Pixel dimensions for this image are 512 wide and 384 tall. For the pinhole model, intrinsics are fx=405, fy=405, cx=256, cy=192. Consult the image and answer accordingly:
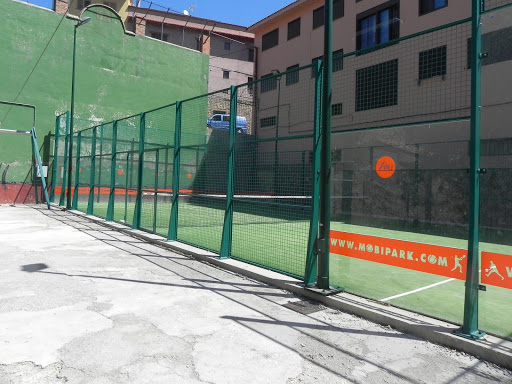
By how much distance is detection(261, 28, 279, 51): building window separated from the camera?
28795 millimetres

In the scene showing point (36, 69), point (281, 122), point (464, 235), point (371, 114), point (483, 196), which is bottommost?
point (464, 235)

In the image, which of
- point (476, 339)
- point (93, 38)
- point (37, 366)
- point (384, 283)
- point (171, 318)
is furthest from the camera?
point (93, 38)

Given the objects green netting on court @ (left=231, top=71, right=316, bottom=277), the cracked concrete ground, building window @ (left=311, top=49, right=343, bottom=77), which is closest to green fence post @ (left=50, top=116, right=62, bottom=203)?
green netting on court @ (left=231, top=71, right=316, bottom=277)

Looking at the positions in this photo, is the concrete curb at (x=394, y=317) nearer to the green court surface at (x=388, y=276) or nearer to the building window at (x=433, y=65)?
the green court surface at (x=388, y=276)

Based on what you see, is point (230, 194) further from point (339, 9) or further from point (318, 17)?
point (318, 17)

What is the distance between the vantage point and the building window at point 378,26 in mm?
19484

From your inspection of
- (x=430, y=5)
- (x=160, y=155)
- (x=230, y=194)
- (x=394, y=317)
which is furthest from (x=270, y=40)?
(x=394, y=317)

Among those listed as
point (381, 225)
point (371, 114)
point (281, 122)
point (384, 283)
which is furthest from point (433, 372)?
point (281, 122)

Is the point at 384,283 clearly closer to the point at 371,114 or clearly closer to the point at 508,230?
the point at 508,230

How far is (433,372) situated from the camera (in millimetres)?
3432

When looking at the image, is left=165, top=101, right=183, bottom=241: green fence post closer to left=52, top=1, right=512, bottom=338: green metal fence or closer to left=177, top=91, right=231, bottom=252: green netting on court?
left=52, top=1, right=512, bottom=338: green metal fence

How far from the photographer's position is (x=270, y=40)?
29297 mm

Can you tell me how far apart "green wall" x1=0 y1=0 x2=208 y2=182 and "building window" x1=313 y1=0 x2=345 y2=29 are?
873 centimetres

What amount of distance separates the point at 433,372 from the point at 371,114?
20.0 ft
